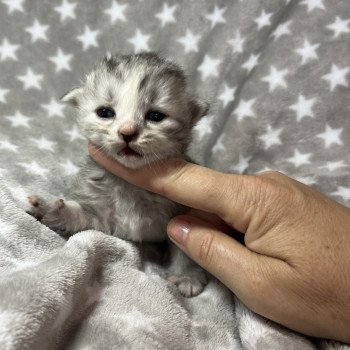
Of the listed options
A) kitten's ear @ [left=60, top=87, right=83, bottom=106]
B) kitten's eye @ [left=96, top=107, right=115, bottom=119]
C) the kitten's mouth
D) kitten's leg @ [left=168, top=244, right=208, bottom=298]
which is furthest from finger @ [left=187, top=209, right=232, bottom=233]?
kitten's ear @ [left=60, top=87, right=83, bottom=106]

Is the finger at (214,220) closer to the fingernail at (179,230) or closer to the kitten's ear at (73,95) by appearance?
the fingernail at (179,230)

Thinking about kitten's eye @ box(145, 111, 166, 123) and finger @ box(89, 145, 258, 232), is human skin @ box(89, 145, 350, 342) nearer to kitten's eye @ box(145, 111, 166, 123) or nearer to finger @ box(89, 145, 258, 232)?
finger @ box(89, 145, 258, 232)

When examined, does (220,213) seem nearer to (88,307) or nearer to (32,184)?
(88,307)

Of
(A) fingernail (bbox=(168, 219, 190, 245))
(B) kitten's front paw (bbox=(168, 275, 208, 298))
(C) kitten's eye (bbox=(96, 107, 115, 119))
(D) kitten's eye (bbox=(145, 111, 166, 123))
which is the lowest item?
(B) kitten's front paw (bbox=(168, 275, 208, 298))

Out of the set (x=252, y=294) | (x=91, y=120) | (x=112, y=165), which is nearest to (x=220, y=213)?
(x=252, y=294)

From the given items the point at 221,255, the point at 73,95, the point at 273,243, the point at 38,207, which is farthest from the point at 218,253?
the point at 73,95

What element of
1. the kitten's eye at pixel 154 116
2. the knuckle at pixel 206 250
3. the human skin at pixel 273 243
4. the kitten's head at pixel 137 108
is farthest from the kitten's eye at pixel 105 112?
the knuckle at pixel 206 250
